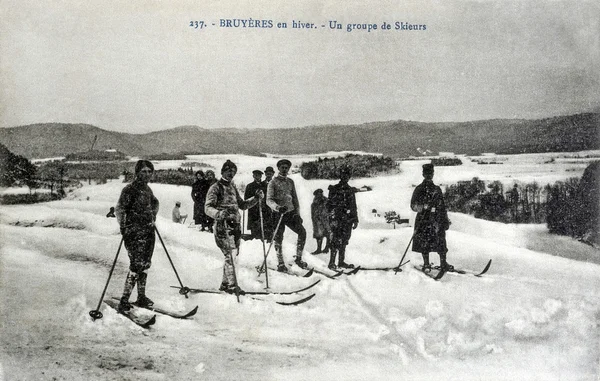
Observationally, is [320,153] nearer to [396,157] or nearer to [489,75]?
[396,157]

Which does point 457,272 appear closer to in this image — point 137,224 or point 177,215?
point 177,215

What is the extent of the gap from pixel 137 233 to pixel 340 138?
200cm

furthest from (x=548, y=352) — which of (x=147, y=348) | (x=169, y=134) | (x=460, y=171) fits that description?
(x=169, y=134)

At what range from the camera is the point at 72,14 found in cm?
407

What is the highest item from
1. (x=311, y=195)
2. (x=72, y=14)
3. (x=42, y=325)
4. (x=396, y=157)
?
(x=72, y=14)

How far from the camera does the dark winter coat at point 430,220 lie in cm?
416

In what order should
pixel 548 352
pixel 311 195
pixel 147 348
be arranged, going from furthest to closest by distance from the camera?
pixel 311 195, pixel 548 352, pixel 147 348

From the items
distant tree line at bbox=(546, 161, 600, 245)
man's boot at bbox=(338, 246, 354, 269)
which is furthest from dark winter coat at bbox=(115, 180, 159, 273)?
distant tree line at bbox=(546, 161, 600, 245)

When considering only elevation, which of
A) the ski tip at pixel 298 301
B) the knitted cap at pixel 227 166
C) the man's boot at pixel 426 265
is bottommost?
the ski tip at pixel 298 301

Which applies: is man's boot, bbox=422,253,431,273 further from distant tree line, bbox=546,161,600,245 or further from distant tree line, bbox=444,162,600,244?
distant tree line, bbox=546,161,600,245

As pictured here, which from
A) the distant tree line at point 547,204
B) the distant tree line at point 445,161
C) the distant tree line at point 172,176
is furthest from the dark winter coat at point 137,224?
the distant tree line at point 547,204

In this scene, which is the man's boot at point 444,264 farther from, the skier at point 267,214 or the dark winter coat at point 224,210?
the dark winter coat at point 224,210

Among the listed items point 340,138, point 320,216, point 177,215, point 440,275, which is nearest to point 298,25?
point 340,138

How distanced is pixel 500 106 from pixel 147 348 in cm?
385
